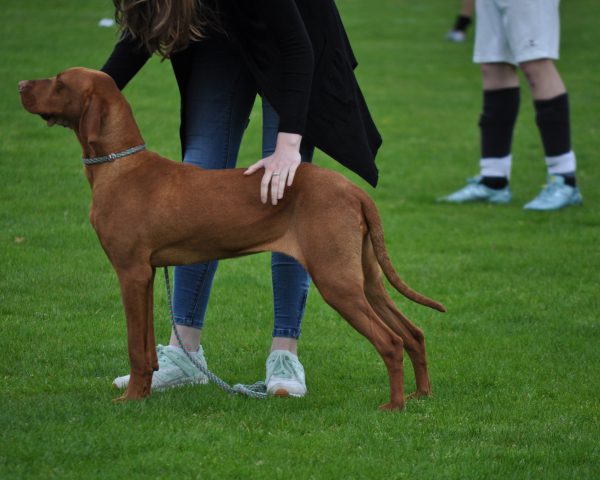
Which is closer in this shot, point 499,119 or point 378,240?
point 378,240

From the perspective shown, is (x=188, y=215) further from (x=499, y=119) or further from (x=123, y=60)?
(x=499, y=119)

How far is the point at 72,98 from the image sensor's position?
442cm

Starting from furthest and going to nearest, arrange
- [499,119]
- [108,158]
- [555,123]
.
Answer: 1. [499,119]
2. [555,123]
3. [108,158]


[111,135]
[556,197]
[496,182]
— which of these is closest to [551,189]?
[556,197]

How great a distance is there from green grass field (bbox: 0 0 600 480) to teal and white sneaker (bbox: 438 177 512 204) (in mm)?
137

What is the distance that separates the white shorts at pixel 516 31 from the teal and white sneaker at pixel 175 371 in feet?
15.9

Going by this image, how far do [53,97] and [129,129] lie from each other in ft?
1.11

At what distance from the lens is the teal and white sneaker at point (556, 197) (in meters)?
9.04

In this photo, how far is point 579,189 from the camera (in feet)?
32.2

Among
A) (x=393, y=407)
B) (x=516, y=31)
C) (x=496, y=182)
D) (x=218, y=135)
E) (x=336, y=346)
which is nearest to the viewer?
(x=393, y=407)

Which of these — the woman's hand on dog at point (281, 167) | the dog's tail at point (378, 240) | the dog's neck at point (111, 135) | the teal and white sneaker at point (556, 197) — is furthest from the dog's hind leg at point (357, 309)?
the teal and white sneaker at point (556, 197)

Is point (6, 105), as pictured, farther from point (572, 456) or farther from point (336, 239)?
point (572, 456)

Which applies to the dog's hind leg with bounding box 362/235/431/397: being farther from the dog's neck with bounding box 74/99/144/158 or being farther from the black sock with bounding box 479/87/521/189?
the black sock with bounding box 479/87/521/189

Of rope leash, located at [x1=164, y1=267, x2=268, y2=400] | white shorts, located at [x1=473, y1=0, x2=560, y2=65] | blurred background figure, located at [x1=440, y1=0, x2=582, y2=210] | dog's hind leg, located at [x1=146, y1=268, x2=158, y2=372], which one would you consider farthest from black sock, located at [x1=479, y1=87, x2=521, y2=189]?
dog's hind leg, located at [x1=146, y1=268, x2=158, y2=372]
